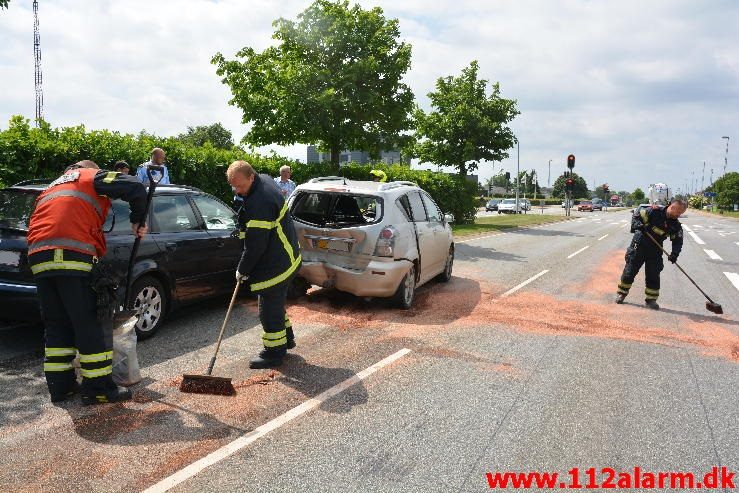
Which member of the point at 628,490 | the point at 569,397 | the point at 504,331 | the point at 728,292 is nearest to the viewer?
the point at 628,490

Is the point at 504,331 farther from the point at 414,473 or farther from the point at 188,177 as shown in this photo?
the point at 188,177

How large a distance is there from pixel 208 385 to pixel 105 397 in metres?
0.73

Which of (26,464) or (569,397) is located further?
(569,397)

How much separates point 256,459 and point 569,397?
2.57 m

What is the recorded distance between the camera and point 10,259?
4867mm

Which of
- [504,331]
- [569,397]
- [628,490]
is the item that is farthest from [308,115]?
[628,490]

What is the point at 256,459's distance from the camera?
3270 millimetres

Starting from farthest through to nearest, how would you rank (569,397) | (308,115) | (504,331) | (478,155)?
(478,155), (308,115), (504,331), (569,397)

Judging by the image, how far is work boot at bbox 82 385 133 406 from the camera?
158 inches

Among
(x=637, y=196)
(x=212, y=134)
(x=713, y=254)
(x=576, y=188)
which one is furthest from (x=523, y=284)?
(x=637, y=196)

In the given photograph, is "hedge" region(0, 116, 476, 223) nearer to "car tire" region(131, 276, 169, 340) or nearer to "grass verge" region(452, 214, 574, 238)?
"car tire" region(131, 276, 169, 340)

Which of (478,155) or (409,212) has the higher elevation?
(478,155)

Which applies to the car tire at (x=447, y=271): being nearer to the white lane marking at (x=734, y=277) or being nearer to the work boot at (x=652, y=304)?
the work boot at (x=652, y=304)

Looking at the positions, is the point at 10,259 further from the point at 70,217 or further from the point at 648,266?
the point at 648,266
